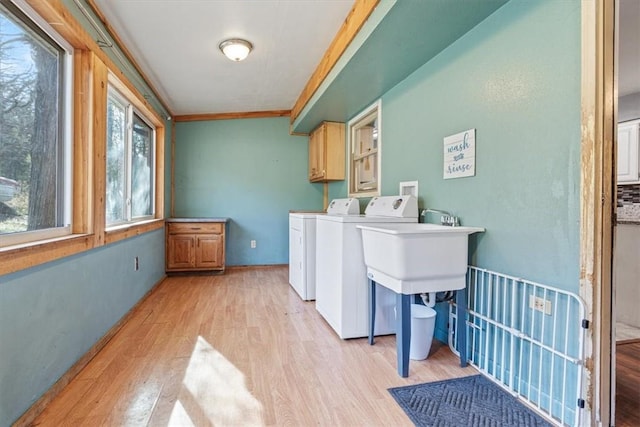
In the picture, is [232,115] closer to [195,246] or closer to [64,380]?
[195,246]

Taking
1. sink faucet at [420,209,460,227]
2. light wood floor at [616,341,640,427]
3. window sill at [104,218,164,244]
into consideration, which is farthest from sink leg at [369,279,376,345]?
window sill at [104,218,164,244]

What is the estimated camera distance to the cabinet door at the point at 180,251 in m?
4.38

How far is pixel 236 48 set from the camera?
2.79m

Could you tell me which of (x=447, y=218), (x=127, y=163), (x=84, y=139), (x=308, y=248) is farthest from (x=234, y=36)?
(x=447, y=218)

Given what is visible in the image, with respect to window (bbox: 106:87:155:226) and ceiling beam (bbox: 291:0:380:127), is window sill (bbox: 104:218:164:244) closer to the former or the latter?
window (bbox: 106:87:155:226)

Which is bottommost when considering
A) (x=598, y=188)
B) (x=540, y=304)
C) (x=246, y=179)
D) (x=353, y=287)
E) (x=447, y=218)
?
(x=353, y=287)

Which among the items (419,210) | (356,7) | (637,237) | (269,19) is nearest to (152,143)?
(269,19)

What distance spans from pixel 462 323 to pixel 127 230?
8.63 feet

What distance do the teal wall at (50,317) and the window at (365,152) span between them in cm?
248

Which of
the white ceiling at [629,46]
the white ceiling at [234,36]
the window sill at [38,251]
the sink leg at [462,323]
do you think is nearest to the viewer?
the window sill at [38,251]

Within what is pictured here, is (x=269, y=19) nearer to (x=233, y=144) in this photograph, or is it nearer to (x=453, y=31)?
(x=453, y=31)

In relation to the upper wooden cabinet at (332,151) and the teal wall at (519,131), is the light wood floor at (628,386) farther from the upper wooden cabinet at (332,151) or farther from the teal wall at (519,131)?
→ the upper wooden cabinet at (332,151)

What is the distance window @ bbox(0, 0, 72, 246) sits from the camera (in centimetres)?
151

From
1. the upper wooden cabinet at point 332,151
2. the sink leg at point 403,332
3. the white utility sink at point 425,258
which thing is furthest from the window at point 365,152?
the sink leg at point 403,332
